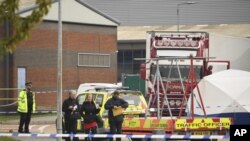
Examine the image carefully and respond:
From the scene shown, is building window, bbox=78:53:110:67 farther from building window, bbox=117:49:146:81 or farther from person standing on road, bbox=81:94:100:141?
building window, bbox=117:49:146:81

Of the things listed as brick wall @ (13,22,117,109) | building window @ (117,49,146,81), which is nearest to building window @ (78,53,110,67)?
brick wall @ (13,22,117,109)

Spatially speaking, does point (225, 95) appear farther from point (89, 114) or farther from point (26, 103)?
point (26, 103)

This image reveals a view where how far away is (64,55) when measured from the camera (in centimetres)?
4859

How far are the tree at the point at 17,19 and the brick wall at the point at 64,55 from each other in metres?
32.0

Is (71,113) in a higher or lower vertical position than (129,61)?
lower

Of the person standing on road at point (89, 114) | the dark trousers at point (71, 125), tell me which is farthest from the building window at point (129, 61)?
the person standing on road at point (89, 114)

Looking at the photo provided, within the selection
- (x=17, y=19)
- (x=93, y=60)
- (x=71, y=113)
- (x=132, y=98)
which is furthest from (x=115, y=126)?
(x=93, y=60)

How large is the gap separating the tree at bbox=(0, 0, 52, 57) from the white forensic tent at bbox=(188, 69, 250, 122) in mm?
10490

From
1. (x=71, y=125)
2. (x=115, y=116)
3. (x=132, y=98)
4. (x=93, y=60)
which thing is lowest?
(x=71, y=125)

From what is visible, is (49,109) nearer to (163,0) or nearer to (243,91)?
(243,91)

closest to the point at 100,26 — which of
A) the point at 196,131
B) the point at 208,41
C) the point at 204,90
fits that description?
the point at 208,41

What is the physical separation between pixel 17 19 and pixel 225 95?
1174cm

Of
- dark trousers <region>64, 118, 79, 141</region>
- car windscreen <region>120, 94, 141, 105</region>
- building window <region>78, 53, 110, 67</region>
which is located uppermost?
building window <region>78, 53, 110, 67</region>

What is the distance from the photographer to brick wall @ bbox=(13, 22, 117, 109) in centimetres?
4597
